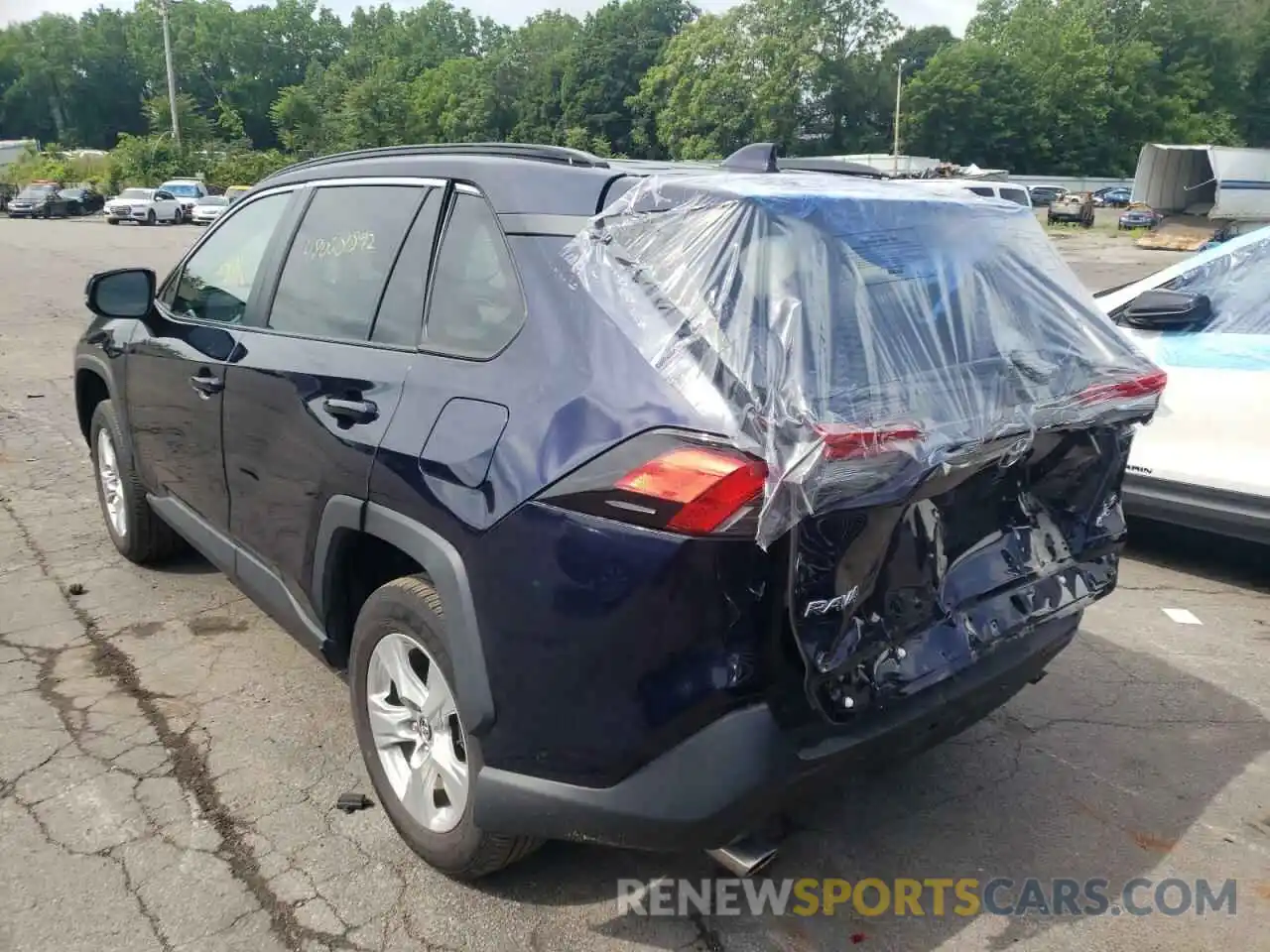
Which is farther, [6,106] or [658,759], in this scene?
[6,106]

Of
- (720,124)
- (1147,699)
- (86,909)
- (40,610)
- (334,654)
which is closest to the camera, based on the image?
(86,909)

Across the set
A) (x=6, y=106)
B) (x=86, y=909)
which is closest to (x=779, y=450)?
(x=86, y=909)

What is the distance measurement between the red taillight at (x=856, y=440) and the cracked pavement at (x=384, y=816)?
0.79m

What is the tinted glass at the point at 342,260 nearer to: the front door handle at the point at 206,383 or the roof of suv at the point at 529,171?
the roof of suv at the point at 529,171

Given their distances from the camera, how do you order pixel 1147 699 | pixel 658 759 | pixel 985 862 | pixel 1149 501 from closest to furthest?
pixel 658 759
pixel 985 862
pixel 1147 699
pixel 1149 501

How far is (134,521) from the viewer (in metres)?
4.55

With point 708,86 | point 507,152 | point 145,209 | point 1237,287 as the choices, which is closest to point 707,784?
point 507,152

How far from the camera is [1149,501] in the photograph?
Result: 479 centimetres

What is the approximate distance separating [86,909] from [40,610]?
2.16 m

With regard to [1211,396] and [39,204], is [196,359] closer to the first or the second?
[1211,396]

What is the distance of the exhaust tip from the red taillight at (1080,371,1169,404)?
4.33ft

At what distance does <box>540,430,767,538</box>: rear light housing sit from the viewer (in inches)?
76.6

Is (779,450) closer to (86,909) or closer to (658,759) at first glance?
(658,759)

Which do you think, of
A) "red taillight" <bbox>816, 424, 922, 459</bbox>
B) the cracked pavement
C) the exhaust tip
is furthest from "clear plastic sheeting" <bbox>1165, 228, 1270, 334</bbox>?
the exhaust tip
